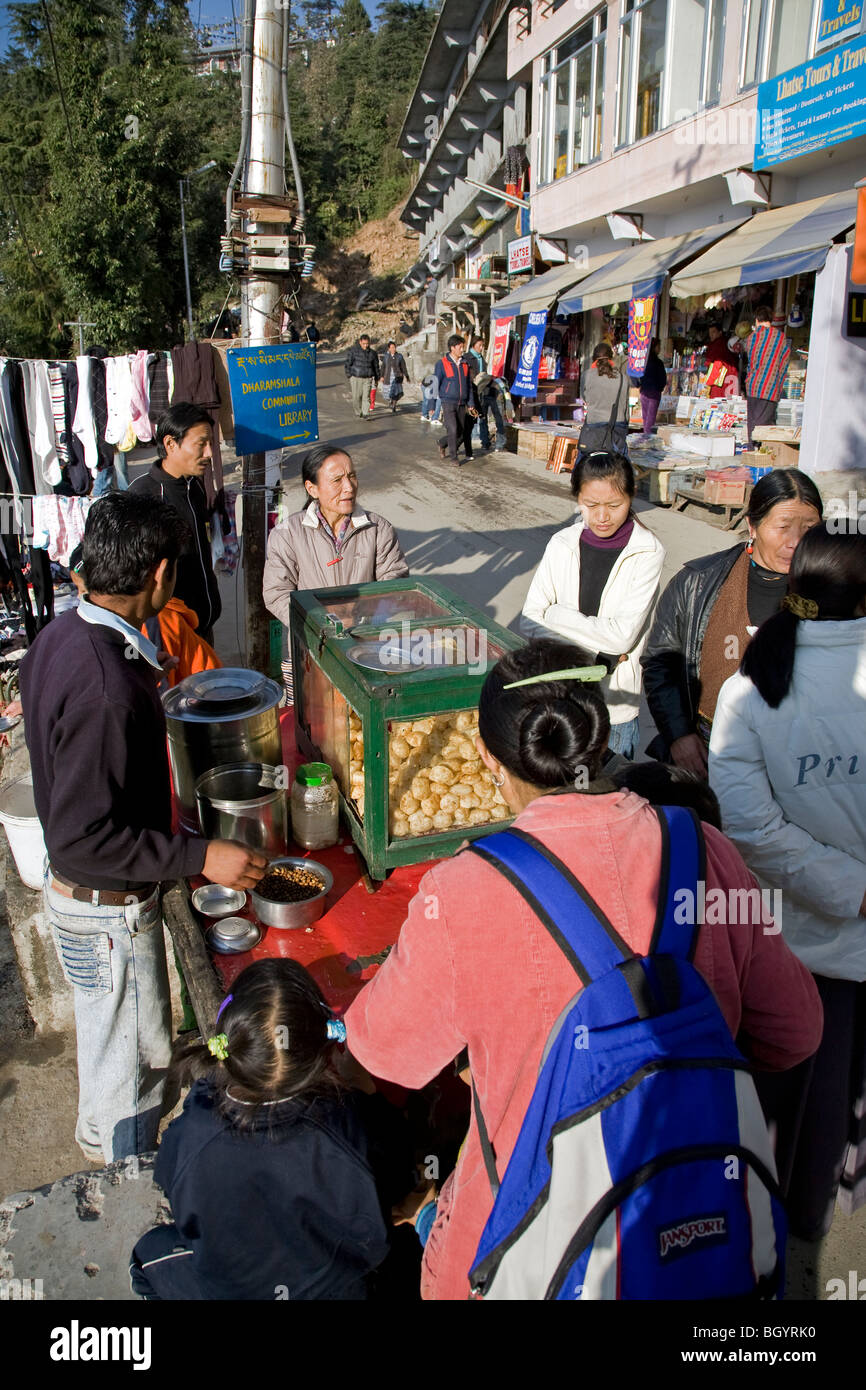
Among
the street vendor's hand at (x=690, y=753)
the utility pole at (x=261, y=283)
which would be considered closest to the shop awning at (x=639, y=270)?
the utility pole at (x=261, y=283)

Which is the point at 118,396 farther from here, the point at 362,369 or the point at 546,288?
the point at 362,369

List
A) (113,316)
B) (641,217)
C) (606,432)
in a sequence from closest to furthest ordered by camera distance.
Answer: (606,432), (641,217), (113,316)

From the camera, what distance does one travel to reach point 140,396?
252 inches

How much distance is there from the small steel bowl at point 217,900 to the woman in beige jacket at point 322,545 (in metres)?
1.82

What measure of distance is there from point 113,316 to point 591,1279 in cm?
2965

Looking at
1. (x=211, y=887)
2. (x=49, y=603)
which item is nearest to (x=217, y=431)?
(x=49, y=603)

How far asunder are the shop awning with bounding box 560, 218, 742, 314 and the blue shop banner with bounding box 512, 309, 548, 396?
2.42 ft

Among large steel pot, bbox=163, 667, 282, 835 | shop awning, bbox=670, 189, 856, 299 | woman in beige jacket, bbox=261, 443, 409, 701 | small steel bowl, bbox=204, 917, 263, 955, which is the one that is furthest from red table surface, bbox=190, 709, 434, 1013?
shop awning, bbox=670, 189, 856, 299

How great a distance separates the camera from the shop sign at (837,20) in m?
9.91

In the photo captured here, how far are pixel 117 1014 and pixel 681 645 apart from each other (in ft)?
7.49

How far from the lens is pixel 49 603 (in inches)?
252

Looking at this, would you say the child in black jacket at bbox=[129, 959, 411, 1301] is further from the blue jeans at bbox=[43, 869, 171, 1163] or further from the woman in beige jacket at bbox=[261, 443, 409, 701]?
the woman in beige jacket at bbox=[261, 443, 409, 701]

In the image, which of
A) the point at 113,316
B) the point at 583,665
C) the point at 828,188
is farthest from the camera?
the point at 113,316
